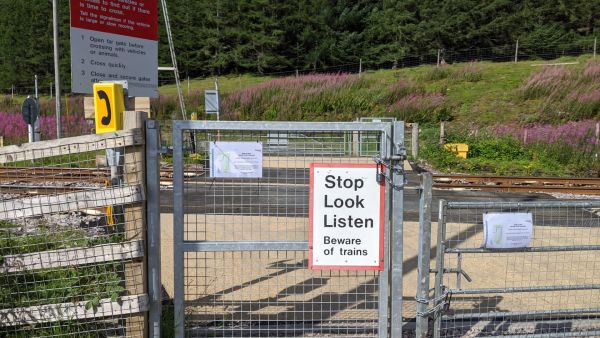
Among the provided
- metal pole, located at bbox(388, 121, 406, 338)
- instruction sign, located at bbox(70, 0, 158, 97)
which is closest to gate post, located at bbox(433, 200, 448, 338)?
metal pole, located at bbox(388, 121, 406, 338)

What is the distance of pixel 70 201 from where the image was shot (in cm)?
386

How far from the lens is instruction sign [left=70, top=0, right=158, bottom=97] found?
5.25 m

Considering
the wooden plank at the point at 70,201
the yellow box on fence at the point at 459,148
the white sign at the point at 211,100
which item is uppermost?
the white sign at the point at 211,100

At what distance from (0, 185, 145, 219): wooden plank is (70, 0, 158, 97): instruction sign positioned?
170 cm

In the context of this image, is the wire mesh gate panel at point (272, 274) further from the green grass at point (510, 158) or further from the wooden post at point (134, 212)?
the green grass at point (510, 158)

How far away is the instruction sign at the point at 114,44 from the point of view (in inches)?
207

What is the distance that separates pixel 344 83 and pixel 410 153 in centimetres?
1447

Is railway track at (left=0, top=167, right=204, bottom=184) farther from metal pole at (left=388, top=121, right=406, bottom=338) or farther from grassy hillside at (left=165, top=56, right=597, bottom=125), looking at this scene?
grassy hillside at (left=165, top=56, right=597, bottom=125)

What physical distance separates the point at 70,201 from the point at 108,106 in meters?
0.84

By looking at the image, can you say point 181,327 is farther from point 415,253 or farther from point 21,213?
point 415,253

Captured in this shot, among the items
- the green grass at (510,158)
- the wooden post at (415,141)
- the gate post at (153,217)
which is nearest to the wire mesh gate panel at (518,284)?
the gate post at (153,217)

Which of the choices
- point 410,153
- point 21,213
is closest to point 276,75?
point 410,153

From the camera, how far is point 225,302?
543 centimetres

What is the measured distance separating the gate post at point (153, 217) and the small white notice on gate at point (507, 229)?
2375mm
